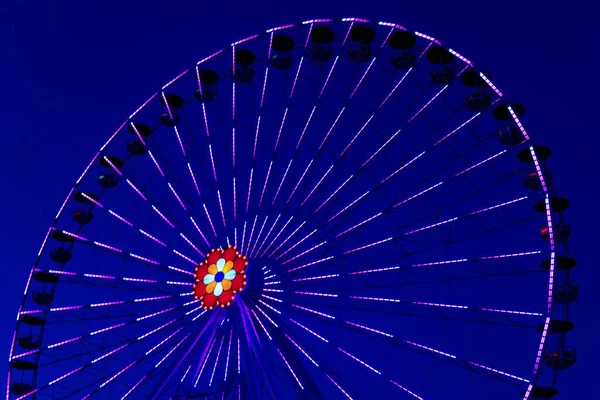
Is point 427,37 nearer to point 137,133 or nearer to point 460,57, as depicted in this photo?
point 460,57

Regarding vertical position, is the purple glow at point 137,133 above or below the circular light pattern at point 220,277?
above

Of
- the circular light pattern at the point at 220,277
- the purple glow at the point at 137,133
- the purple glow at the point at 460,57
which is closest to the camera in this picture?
the purple glow at the point at 460,57

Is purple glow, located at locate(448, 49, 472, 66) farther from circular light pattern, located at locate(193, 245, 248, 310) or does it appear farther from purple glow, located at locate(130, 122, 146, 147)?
purple glow, located at locate(130, 122, 146, 147)

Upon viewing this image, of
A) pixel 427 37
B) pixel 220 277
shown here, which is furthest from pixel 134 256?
pixel 427 37

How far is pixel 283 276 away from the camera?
1958 centimetres

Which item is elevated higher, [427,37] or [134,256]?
[427,37]

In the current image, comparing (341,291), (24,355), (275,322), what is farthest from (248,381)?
(24,355)

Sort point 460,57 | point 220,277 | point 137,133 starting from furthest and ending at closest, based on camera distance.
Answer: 1. point 137,133
2. point 220,277
3. point 460,57

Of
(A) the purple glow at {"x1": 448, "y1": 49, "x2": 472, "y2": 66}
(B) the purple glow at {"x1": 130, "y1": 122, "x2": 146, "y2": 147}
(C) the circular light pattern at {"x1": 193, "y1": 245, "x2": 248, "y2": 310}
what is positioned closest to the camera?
(A) the purple glow at {"x1": 448, "y1": 49, "x2": 472, "y2": 66}

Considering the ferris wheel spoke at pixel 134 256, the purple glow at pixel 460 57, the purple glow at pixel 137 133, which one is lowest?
the ferris wheel spoke at pixel 134 256

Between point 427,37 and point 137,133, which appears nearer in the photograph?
point 427,37

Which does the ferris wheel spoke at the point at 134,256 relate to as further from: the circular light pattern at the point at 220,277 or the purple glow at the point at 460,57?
the purple glow at the point at 460,57

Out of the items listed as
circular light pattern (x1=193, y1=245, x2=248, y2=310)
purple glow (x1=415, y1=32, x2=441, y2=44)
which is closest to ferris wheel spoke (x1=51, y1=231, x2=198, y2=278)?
circular light pattern (x1=193, y1=245, x2=248, y2=310)

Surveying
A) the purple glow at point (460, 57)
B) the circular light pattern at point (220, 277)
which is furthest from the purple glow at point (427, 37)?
the circular light pattern at point (220, 277)
